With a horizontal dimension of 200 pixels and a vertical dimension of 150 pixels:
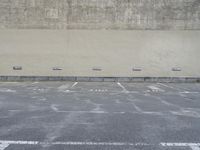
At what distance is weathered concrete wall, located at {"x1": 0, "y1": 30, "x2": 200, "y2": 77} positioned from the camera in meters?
23.1

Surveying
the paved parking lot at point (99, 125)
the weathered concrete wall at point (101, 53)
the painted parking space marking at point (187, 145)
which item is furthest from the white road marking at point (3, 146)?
the weathered concrete wall at point (101, 53)

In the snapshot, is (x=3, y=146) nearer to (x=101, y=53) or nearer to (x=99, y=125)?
(x=99, y=125)

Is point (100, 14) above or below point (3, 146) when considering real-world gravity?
above

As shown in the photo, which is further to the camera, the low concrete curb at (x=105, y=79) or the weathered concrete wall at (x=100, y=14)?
the weathered concrete wall at (x=100, y=14)

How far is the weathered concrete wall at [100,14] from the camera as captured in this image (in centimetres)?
2334

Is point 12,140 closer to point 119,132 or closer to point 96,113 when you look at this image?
point 119,132

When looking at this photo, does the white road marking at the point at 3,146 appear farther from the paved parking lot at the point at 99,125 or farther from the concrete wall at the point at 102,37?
the concrete wall at the point at 102,37

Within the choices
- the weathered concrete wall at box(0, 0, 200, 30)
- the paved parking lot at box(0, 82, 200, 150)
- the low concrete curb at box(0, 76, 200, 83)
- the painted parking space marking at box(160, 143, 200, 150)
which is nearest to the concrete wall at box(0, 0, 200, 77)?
the weathered concrete wall at box(0, 0, 200, 30)

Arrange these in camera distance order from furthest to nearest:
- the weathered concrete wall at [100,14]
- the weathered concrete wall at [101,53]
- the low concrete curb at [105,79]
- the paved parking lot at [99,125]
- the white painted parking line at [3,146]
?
1. the weathered concrete wall at [100,14]
2. the weathered concrete wall at [101,53]
3. the low concrete curb at [105,79]
4. the paved parking lot at [99,125]
5. the white painted parking line at [3,146]

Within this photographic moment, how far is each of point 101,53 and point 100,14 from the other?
2526mm

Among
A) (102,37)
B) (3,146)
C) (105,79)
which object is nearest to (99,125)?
(3,146)

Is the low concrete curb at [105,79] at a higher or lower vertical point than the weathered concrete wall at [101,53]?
lower

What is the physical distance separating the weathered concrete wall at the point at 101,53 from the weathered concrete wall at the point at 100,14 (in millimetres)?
457

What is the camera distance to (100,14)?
2347 centimetres
